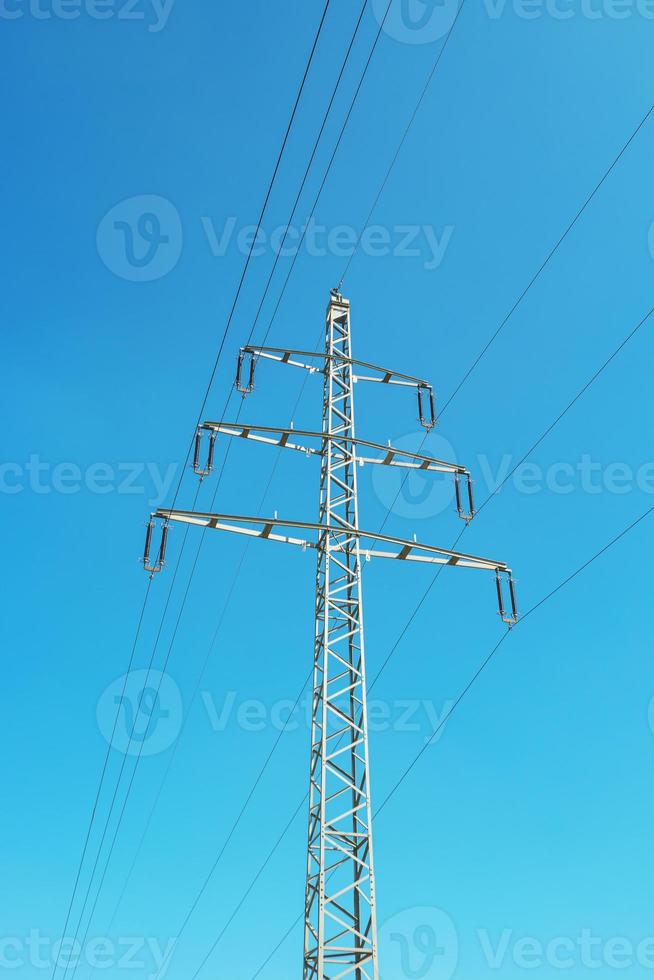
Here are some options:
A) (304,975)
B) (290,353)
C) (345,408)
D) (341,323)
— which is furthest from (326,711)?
(341,323)

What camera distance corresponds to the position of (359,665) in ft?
52.7

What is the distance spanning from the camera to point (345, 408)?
1948 centimetres

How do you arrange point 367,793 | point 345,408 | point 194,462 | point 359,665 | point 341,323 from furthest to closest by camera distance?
point 341,323 → point 345,408 → point 194,462 → point 359,665 → point 367,793

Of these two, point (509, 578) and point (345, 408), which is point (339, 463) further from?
point (509, 578)

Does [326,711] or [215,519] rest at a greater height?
[215,519]

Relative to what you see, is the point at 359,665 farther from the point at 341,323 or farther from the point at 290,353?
the point at 341,323

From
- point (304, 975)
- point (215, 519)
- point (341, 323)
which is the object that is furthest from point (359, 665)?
point (341, 323)

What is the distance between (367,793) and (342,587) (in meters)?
4.19

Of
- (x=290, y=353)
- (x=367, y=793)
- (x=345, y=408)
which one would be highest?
(x=290, y=353)

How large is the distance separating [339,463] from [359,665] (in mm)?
4780

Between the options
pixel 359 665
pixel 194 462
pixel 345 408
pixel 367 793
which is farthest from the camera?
pixel 345 408

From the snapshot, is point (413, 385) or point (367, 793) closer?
point (367, 793)

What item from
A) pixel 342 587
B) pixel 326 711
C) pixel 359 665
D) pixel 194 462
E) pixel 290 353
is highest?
pixel 290 353

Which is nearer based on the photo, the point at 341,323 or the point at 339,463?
the point at 339,463
